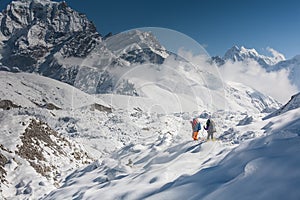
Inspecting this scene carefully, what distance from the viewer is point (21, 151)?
28.9m

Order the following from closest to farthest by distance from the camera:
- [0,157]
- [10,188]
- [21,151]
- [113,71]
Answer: [10,188] < [0,157] < [21,151] < [113,71]

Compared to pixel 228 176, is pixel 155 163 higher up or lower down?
higher up

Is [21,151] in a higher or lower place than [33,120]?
lower

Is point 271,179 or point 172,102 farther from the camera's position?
point 172,102

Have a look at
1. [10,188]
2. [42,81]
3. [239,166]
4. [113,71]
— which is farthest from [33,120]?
[113,71]

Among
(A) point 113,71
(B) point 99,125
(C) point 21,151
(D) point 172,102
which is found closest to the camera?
(C) point 21,151

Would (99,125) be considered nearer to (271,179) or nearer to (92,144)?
(92,144)

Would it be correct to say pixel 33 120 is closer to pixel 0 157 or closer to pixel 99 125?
pixel 0 157

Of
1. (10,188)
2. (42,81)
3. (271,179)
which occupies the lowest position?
(271,179)

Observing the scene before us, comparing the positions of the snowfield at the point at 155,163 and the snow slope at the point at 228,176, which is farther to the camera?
the snowfield at the point at 155,163

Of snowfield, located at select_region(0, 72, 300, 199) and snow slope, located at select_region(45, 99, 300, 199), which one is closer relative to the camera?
snow slope, located at select_region(45, 99, 300, 199)

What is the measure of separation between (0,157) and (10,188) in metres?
4.47

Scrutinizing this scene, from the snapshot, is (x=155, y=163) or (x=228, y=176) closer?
(x=228, y=176)

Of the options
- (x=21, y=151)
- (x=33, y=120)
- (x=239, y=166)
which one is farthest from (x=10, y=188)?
(x=239, y=166)
